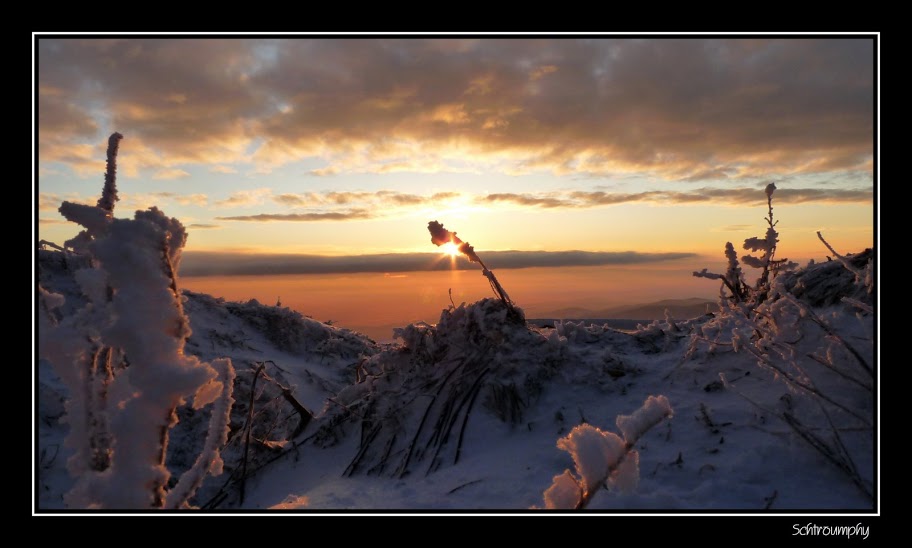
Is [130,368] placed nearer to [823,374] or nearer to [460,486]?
[460,486]

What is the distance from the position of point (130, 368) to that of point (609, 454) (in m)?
1.61

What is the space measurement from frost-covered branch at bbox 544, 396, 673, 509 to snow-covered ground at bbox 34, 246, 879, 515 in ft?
0.17

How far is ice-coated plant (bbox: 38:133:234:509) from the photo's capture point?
1.76m

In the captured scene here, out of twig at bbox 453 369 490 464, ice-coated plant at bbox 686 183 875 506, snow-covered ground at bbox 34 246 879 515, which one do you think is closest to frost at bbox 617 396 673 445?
snow-covered ground at bbox 34 246 879 515

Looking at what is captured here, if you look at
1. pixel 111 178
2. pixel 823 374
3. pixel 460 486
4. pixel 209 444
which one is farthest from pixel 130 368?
pixel 823 374

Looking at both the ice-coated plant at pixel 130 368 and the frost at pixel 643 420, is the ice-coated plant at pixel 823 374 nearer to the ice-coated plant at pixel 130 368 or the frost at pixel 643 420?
the frost at pixel 643 420

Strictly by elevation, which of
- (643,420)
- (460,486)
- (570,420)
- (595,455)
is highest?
(643,420)

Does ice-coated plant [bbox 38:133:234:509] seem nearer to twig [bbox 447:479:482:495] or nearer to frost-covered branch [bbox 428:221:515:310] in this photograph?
twig [bbox 447:479:482:495]

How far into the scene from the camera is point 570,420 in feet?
12.2

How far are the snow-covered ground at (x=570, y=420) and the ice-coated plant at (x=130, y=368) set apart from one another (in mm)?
191

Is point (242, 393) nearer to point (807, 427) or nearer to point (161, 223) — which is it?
point (161, 223)
